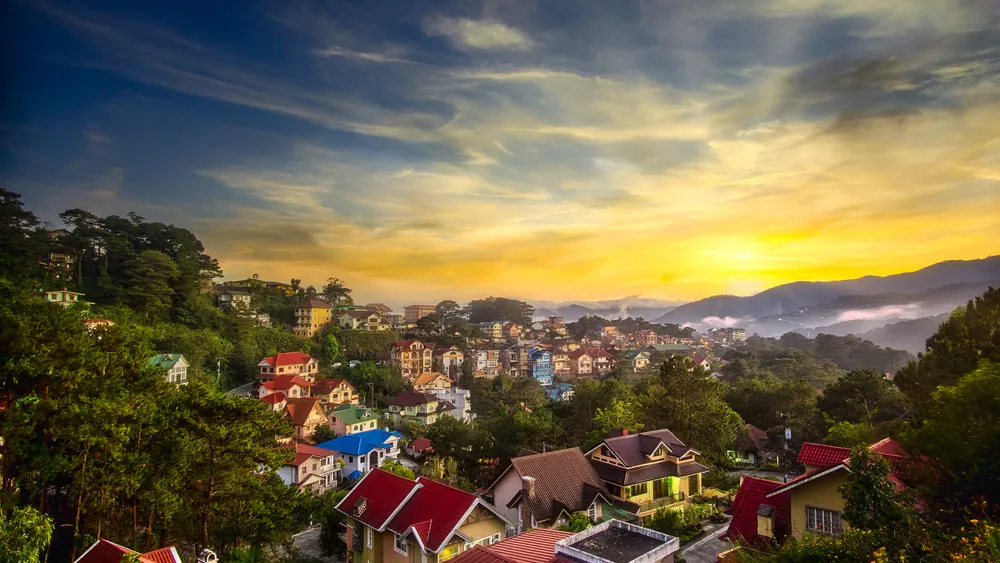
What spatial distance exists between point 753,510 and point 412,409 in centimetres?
2573

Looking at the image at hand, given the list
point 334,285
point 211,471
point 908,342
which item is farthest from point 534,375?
point 908,342

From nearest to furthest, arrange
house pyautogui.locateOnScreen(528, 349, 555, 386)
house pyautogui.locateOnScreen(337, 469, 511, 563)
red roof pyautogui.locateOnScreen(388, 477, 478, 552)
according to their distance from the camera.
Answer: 1. red roof pyautogui.locateOnScreen(388, 477, 478, 552)
2. house pyautogui.locateOnScreen(337, 469, 511, 563)
3. house pyautogui.locateOnScreen(528, 349, 555, 386)

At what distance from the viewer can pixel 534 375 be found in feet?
178

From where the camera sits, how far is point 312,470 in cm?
2102

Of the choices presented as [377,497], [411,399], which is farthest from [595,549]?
[411,399]

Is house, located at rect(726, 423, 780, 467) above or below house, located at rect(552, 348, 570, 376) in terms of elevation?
below

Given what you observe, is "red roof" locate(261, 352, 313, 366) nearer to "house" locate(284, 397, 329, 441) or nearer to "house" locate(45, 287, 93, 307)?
"house" locate(284, 397, 329, 441)

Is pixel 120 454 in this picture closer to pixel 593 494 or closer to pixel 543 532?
pixel 543 532

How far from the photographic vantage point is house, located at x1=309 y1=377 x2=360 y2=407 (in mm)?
30391

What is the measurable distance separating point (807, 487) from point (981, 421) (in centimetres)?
329

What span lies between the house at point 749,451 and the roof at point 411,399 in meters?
19.0

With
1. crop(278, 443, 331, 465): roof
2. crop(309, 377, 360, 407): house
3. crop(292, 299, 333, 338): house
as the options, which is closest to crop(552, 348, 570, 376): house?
crop(292, 299, 333, 338): house

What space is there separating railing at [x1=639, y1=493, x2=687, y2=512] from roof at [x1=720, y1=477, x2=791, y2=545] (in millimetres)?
5529

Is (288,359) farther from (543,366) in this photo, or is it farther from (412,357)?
(543,366)
